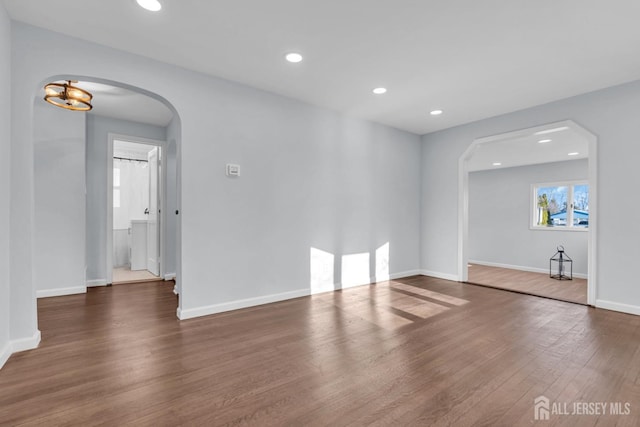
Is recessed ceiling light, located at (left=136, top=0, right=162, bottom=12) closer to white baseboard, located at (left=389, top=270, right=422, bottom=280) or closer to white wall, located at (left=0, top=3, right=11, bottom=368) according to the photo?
white wall, located at (left=0, top=3, right=11, bottom=368)

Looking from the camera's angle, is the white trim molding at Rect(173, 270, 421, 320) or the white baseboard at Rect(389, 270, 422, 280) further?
the white baseboard at Rect(389, 270, 422, 280)

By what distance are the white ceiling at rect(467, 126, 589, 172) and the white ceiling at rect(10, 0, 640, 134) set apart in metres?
1.12

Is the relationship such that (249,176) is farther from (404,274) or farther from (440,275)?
(440,275)

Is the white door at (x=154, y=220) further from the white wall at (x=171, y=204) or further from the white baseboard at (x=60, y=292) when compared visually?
the white baseboard at (x=60, y=292)

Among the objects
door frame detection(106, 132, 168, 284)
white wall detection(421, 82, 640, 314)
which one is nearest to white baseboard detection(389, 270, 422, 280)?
white wall detection(421, 82, 640, 314)

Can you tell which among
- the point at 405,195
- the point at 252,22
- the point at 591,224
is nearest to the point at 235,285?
the point at 252,22

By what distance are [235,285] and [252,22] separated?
266 centimetres

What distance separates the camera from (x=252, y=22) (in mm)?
2467

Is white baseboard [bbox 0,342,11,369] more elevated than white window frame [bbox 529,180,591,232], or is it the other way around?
white window frame [bbox 529,180,591,232]

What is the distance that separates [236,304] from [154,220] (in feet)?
9.49

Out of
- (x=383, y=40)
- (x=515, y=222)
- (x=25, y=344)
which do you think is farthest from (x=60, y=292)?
(x=515, y=222)

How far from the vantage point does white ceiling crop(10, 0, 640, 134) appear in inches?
90.0

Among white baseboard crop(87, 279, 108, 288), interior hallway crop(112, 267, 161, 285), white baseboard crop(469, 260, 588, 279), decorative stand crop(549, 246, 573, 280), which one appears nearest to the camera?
white baseboard crop(87, 279, 108, 288)

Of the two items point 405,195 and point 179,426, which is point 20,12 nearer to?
point 179,426
